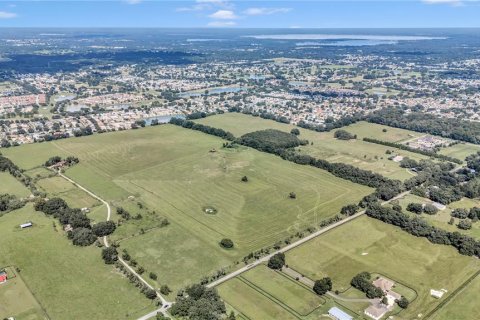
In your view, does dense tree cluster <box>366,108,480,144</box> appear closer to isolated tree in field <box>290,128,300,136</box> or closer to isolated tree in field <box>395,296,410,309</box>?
isolated tree in field <box>290,128,300,136</box>

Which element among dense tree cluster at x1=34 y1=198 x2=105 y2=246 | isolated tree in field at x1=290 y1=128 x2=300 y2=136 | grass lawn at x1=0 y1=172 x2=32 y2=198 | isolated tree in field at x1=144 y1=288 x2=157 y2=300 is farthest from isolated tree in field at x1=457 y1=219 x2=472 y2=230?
grass lawn at x1=0 y1=172 x2=32 y2=198

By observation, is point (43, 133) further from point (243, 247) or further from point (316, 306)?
point (316, 306)

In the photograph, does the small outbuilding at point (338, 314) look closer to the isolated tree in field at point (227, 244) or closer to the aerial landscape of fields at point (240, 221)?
the aerial landscape of fields at point (240, 221)

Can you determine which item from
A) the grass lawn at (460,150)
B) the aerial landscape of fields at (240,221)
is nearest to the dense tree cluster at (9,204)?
the aerial landscape of fields at (240,221)

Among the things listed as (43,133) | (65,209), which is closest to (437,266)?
(65,209)

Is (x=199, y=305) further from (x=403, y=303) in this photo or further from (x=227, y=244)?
(x=403, y=303)

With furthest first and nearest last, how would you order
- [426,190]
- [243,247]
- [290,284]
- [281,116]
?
1. [281,116]
2. [426,190]
3. [243,247]
4. [290,284]
